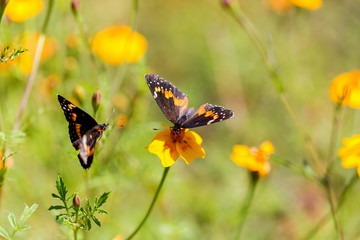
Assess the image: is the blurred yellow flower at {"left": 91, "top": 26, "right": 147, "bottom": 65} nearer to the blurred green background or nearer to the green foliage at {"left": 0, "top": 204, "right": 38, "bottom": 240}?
the blurred green background

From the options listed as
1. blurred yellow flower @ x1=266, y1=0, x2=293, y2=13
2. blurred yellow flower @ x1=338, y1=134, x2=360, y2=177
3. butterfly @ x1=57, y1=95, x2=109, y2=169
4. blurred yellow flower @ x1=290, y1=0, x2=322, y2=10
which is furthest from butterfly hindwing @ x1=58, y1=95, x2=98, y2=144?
blurred yellow flower @ x1=266, y1=0, x2=293, y2=13

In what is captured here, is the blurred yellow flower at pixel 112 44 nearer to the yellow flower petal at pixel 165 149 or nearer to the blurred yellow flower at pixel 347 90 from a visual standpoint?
the blurred yellow flower at pixel 347 90

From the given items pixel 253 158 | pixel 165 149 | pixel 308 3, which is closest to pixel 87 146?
pixel 165 149

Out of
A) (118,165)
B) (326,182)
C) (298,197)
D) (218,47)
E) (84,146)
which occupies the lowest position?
(298,197)

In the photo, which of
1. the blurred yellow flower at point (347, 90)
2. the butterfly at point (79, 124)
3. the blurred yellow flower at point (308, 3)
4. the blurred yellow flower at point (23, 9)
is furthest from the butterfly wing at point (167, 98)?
the blurred yellow flower at point (308, 3)

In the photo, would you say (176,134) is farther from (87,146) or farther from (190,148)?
(87,146)

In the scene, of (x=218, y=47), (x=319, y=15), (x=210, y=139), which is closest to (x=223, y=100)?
(x=210, y=139)

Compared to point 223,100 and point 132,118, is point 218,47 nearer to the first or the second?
point 223,100
